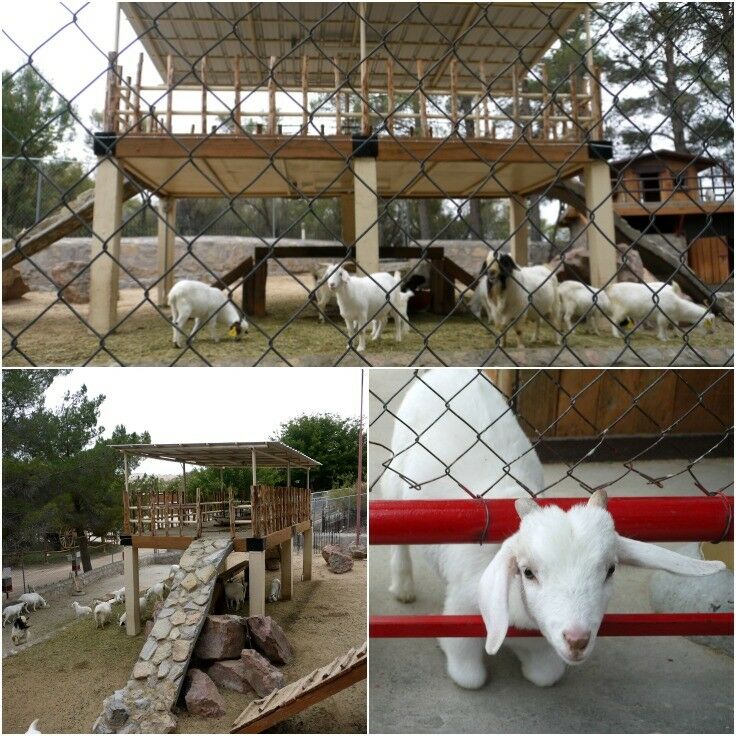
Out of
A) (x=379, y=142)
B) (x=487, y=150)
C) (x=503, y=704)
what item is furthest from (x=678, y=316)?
(x=503, y=704)

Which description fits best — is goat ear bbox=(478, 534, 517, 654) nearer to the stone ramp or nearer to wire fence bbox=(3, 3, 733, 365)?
the stone ramp

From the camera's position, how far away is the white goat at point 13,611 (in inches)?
54.5

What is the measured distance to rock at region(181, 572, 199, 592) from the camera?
193 centimetres

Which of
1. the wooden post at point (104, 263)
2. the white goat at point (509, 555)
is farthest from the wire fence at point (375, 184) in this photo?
the white goat at point (509, 555)

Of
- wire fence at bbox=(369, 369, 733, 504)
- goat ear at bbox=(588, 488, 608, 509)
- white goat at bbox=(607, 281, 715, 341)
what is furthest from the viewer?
white goat at bbox=(607, 281, 715, 341)

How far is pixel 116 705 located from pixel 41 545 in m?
0.41

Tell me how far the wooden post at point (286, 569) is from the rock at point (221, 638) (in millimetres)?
144

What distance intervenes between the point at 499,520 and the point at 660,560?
0.27 m

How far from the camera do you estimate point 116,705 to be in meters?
1.50

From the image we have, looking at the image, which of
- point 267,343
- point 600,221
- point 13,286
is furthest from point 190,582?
point 13,286

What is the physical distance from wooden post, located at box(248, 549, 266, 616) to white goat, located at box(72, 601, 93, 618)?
0.43 m

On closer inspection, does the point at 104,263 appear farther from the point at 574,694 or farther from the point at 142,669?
the point at 574,694

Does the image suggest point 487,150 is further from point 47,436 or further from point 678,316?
point 47,436

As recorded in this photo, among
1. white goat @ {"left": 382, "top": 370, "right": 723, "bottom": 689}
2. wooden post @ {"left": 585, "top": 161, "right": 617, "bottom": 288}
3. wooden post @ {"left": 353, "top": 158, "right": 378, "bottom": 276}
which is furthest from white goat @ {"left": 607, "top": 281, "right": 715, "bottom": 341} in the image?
white goat @ {"left": 382, "top": 370, "right": 723, "bottom": 689}
